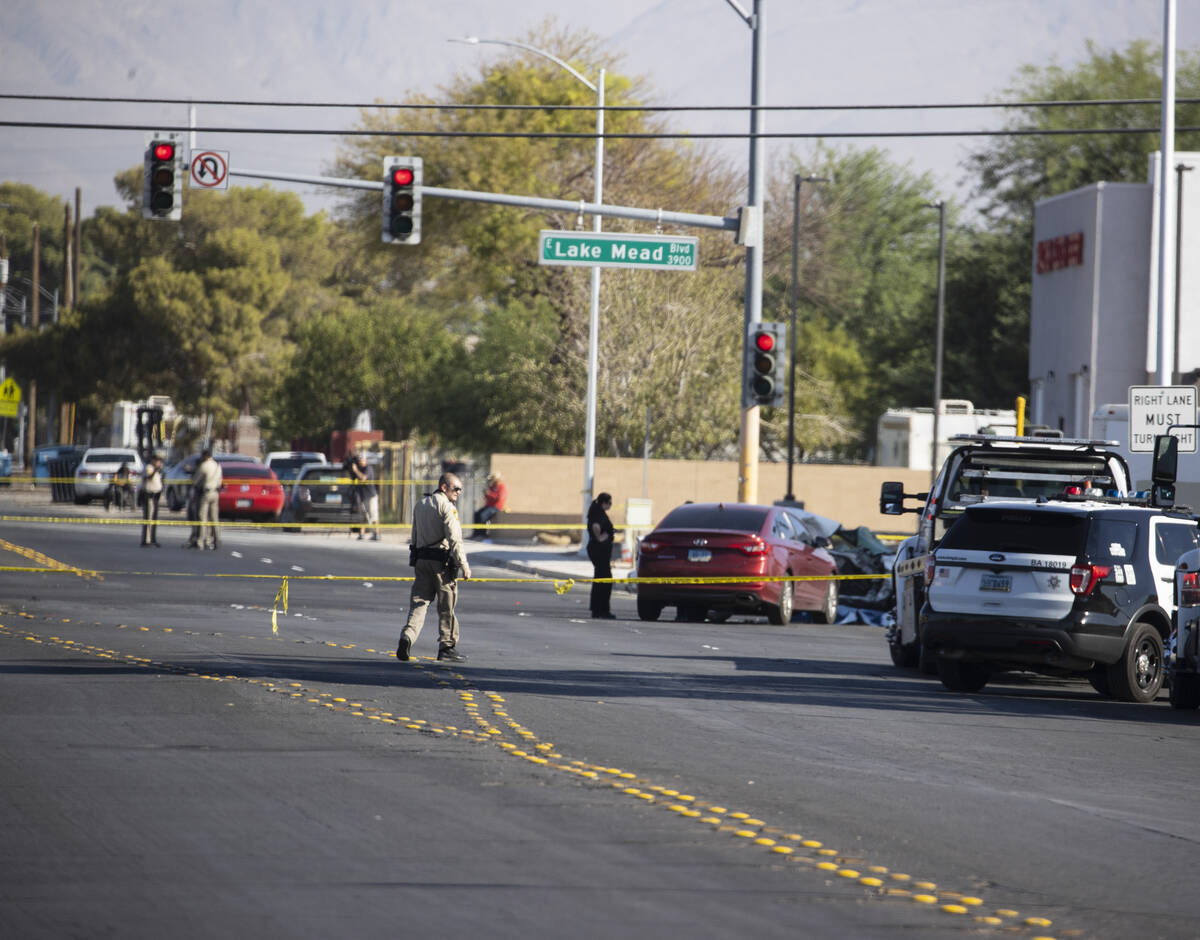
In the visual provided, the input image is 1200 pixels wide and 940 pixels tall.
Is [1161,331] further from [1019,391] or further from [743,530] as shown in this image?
[1019,391]

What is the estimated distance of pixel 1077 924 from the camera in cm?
737

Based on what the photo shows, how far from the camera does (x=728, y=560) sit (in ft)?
80.7

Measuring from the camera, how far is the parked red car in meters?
24.5

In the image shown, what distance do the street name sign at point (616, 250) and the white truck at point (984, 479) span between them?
10.4 meters

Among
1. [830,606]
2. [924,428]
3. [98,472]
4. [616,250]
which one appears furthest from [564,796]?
[98,472]

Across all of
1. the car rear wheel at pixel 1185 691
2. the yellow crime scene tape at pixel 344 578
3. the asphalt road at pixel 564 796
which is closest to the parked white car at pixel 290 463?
the yellow crime scene tape at pixel 344 578

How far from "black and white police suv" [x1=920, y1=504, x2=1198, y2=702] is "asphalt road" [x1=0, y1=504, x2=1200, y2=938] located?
450mm

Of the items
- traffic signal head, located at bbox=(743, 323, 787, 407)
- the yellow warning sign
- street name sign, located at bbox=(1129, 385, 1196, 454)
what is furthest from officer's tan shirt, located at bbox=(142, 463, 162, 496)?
street name sign, located at bbox=(1129, 385, 1196, 454)

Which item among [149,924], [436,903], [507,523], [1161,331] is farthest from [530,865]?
[507,523]

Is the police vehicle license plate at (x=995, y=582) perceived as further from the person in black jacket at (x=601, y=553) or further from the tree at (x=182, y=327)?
the tree at (x=182, y=327)

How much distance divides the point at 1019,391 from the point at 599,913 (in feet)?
190

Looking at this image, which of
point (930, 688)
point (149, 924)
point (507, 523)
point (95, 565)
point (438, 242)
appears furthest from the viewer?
point (438, 242)

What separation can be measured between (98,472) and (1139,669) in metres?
45.3

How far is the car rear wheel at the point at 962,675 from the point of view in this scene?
16828mm
